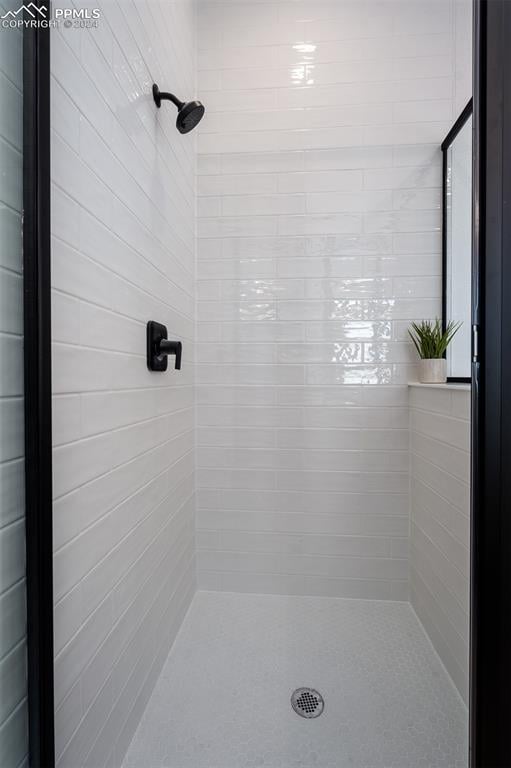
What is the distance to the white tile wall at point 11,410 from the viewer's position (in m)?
0.51

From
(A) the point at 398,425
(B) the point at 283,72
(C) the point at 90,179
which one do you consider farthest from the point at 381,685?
(B) the point at 283,72

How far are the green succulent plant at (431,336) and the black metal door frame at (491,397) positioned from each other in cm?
110

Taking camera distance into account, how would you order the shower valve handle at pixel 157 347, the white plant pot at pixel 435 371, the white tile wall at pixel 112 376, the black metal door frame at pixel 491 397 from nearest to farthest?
the black metal door frame at pixel 491 397 < the white tile wall at pixel 112 376 < the shower valve handle at pixel 157 347 < the white plant pot at pixel 435 371

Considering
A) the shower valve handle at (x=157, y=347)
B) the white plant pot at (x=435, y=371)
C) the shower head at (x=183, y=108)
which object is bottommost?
the white plant pot at (x=435, y=371)

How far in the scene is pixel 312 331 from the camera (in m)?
1.68

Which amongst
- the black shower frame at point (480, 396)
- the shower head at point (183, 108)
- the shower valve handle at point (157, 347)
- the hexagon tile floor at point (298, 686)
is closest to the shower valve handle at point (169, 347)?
the shower valve handle at point (157, 347)

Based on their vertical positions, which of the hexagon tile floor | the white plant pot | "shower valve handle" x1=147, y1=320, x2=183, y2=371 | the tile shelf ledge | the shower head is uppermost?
the shower head

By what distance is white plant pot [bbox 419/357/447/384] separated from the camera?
5.02 ft

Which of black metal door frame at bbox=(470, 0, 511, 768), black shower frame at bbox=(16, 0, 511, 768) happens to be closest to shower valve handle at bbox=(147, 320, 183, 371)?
black shower frame at bbox=(16, 0, 511, 768)

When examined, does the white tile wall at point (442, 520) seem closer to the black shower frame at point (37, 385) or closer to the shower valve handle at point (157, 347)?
the shower valve handle at point (157, 347)

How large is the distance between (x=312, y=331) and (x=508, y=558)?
50.9 inches

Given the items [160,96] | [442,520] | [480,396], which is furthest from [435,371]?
[160,96]

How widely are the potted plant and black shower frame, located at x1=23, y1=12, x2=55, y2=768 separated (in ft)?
4.73

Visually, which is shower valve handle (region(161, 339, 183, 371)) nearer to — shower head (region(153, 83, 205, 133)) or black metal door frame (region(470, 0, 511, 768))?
shower head (region(153, 83, 205, 133))
